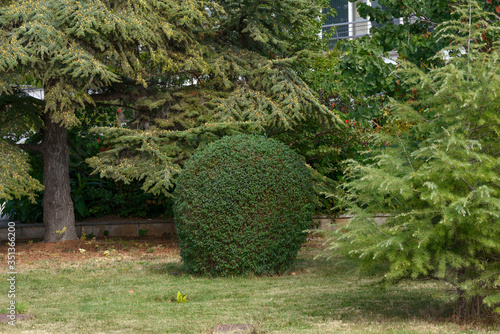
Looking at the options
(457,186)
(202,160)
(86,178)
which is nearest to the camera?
(457,186)

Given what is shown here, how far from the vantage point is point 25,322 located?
4984 millimetres

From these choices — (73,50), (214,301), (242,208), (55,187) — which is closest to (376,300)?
(214,301)

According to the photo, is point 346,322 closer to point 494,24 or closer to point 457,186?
point 457,186

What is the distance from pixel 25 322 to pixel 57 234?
5951 millimetres

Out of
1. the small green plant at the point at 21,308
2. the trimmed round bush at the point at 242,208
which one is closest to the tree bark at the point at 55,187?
the trimmed round bush at the point at 242,208

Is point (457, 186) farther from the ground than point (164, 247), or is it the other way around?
point (457, 186)

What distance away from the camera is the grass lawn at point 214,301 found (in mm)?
4824

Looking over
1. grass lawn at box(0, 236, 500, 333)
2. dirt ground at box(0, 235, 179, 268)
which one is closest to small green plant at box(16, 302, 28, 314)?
grass lawn at box(0, 236, 500, 333)

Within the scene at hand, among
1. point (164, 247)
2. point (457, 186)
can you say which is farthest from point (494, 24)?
point (164, 247)

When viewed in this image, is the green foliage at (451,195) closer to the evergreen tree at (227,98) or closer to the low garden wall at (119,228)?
the evergreen tree at (227,98)

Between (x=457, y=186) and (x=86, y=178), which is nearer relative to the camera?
(x=457, y=186)

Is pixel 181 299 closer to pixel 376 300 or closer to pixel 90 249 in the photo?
pixel 376 300

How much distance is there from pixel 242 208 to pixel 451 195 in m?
3.22

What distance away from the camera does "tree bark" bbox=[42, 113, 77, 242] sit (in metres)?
10.6
